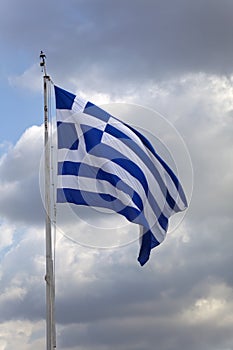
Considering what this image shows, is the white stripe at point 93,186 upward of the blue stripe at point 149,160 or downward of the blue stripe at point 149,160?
downward

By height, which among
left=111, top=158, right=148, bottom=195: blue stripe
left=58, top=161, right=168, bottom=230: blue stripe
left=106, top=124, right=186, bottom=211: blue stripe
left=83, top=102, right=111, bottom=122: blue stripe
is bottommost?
left=58, top=161, right=168, bottom=230: blue stripe

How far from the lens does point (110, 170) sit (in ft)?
213

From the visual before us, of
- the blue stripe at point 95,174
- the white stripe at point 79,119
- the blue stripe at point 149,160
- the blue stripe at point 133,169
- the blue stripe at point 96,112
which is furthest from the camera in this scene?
the blue stripe at point 149,160

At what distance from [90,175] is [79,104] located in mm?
4761

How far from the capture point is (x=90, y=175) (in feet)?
210

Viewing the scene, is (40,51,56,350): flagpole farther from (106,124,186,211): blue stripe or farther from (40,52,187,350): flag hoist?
(106,124,186,211): blue stripe

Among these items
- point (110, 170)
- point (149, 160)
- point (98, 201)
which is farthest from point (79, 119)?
point (149, 160)

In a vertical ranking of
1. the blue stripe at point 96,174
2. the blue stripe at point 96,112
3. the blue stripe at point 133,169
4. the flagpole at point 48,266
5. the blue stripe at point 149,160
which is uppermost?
the blue stripe at point 96,112

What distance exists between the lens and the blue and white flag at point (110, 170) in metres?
63.4

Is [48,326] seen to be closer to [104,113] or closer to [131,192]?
[131,192]

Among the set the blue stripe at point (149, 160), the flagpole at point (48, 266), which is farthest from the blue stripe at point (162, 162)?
the flagpole at point (48, 266)

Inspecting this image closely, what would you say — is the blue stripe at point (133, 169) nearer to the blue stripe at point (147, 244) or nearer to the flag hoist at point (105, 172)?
the flag hoist at point (105, 172)

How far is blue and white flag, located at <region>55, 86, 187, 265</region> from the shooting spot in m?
63.4

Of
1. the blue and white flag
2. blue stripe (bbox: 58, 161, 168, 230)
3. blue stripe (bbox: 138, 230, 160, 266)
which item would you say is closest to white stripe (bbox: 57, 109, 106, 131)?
the blue and white flag
